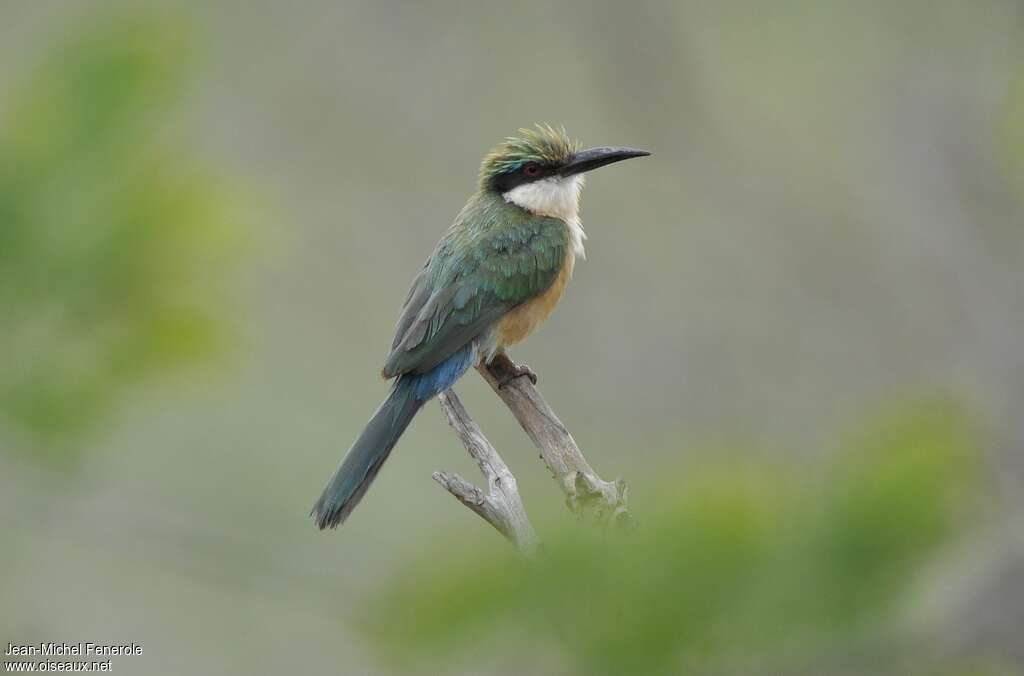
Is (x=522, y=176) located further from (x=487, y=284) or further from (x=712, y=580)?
(x=712, y=580)

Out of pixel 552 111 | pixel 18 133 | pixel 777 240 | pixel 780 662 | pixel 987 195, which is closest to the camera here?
pixel 780 662

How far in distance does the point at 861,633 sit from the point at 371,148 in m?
7.19

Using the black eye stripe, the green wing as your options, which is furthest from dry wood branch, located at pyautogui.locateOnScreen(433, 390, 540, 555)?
the black eye stripe

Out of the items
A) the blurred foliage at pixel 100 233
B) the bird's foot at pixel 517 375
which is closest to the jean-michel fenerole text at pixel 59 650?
the blurred foliage at pixel 100 233

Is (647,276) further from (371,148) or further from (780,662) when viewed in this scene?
(780,662)

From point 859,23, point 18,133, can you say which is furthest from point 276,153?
point 18,133

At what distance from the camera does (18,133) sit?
294cm

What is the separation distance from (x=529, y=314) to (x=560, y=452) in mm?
1077

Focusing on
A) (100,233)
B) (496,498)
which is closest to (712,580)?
(496,498)

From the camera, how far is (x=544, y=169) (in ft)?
16.0

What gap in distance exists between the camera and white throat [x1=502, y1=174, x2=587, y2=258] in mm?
4812

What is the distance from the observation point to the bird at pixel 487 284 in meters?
4.07

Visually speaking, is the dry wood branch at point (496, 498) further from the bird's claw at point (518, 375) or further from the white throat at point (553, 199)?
the white throat at point (553, 199)

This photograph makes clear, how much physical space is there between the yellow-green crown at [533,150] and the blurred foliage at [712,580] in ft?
10.2
